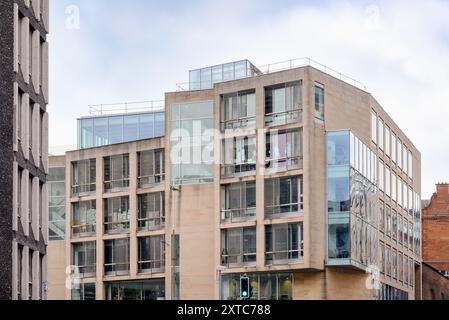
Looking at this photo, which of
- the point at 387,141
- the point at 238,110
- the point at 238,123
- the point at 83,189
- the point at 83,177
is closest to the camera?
the point at 238,123

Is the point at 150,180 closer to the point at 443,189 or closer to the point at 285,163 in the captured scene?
the point at 285,163

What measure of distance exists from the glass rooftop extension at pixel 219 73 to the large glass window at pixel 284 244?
556 inches

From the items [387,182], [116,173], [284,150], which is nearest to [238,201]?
[284,150]

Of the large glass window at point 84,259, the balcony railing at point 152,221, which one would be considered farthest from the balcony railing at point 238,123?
the large glass window at point 84,259

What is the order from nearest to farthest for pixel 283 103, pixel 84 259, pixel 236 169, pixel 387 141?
1. pixel 283 103
2. pixel 236 169
3. pixel 84 259
4. pixel 387 141

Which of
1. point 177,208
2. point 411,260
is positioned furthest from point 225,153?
point 411,260

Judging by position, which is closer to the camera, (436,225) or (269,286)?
(269,286)

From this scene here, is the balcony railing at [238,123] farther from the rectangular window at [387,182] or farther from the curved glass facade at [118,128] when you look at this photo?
the rectangular window at [387,182]

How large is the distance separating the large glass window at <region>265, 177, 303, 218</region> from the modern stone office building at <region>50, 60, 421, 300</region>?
0.09 metres

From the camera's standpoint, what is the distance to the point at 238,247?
72625 millimetres

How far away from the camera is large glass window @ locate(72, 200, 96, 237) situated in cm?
8125

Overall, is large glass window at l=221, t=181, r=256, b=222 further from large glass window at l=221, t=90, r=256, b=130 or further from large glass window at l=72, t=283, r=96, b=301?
large glass window at l=72, t=283, r=96, b=301

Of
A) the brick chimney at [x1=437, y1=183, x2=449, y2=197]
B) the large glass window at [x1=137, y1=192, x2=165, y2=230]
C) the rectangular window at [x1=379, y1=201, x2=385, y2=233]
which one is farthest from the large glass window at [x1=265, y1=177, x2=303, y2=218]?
the brick chimney at [x1=437, y1=183, x2=449, y2=197]

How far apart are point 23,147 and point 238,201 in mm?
34633
